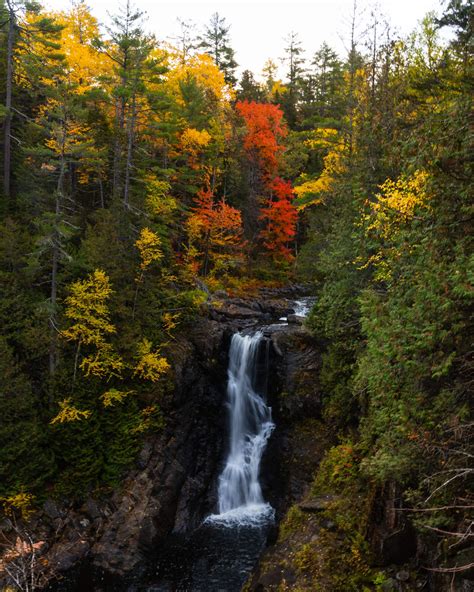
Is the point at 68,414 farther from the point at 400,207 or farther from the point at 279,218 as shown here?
the point at 279,218

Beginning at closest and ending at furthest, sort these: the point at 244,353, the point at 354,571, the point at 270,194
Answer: the point at 354,571 < the point at 244,353 < the point at 270,194

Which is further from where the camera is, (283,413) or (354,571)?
(283,413)

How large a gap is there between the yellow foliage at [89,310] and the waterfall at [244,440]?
7.20m

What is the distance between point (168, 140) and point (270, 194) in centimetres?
1019

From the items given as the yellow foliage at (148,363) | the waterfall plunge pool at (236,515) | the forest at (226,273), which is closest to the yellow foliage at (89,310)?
the forest at (226,273)

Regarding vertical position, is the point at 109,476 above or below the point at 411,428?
below

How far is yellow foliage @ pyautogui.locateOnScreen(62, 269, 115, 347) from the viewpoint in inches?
617

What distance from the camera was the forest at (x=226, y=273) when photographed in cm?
714

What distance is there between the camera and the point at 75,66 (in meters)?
23.1

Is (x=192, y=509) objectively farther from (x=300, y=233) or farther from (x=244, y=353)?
(x=300, y=233)

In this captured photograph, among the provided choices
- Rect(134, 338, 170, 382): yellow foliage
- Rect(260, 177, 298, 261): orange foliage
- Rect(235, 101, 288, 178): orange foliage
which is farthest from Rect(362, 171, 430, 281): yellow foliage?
Rect(235, 101, 288, 178): orange foliage

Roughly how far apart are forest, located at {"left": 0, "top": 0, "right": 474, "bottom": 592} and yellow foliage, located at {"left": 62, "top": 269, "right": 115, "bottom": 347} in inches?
4.1

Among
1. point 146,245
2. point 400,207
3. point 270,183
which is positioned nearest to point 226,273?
point 270,183

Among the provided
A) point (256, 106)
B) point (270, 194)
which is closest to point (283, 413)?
point (270, 194)
